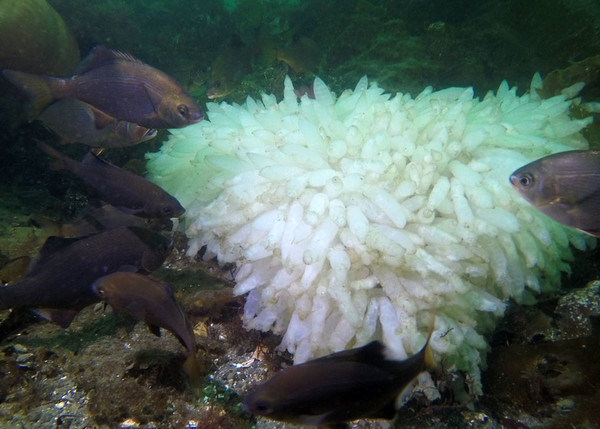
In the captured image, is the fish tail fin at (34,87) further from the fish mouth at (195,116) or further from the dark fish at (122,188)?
the fish mouth at (195,116)

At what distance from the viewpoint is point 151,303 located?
245 centimetres

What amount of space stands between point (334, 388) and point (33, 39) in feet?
24.4

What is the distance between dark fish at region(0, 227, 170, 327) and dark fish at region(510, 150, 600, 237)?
9.89 ft

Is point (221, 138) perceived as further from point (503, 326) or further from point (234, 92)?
point (234, 92)

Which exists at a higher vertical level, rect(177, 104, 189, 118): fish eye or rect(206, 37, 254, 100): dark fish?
rect(177, 104, 189, 118): fish eye

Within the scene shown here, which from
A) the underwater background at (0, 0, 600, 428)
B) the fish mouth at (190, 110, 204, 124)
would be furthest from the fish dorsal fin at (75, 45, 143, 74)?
the underwater background at (0, 0, 600, 428)

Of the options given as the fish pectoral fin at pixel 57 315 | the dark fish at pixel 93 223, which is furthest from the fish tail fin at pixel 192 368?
the dark fish at pixel 93 223

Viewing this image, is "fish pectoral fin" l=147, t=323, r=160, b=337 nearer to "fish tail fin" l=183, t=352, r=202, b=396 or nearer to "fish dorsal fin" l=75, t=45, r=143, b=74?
"fish tail fin" l=183, t=352, r=202, b=396

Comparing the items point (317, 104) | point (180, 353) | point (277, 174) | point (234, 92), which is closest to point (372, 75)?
point (234, 92)

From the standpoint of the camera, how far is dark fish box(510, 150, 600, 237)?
2654mm

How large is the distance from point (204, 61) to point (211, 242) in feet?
33.9

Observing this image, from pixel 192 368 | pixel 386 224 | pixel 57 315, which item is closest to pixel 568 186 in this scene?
pixel 386 224

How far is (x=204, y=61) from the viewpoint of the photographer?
40.0 ft

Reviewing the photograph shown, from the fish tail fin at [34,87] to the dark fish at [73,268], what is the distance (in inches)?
54.9
